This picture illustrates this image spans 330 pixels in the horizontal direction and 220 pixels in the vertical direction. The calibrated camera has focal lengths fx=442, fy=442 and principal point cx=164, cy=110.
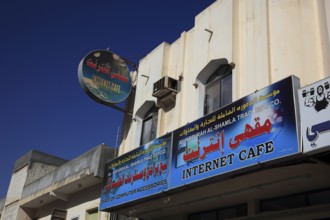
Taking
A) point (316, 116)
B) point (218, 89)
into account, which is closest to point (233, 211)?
point (218, 89)

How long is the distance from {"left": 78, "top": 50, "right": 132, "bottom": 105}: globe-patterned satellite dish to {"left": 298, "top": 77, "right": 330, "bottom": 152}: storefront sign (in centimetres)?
846

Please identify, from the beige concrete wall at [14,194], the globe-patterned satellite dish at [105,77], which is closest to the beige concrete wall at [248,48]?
the globe-patterned satellite dish at [105,77]

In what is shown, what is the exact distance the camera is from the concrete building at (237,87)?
8.91 metres

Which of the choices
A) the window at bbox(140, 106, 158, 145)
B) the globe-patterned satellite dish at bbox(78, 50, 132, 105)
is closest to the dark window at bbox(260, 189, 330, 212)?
the window at bbox(140, 106, 158, 145)

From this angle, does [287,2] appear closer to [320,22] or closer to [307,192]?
[320,22]

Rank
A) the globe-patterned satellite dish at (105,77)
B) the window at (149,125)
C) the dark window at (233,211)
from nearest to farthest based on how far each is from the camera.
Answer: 1. the dark window at (233,211)
2. the window at (149,125)
3. the globe-patterned satellite dish at (105,77)

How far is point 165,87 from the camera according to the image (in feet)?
43.3

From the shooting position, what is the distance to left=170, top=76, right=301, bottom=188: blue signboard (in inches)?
308

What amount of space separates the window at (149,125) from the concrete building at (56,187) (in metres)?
1.55

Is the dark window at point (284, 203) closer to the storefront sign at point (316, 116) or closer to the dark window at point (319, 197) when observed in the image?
the dark window at point (319, 197)

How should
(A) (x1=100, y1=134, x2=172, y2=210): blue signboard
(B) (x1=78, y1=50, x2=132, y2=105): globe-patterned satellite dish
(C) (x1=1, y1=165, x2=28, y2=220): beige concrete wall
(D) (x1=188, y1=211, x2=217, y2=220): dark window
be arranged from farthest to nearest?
(C) (x1=1, y1=165, x2=28, y2=220): beige concrete wall, (B) (x1=78, y1=50, x2=132, y2=105): globe-patterned satellite dish, (D) (x1=188, y1=211, x2=217, y2=220): dark window, (A) (x1=100, y1=134, x2=172, y2=210): blue signboard

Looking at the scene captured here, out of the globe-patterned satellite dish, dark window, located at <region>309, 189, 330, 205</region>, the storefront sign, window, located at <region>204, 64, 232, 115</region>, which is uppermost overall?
the globe-patterned satellite dish

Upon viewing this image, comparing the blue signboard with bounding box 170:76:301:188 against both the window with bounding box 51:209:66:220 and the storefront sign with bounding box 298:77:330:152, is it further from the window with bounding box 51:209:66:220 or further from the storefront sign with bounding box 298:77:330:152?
the window with bounding box 51:209:66:220

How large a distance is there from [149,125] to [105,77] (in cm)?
228
